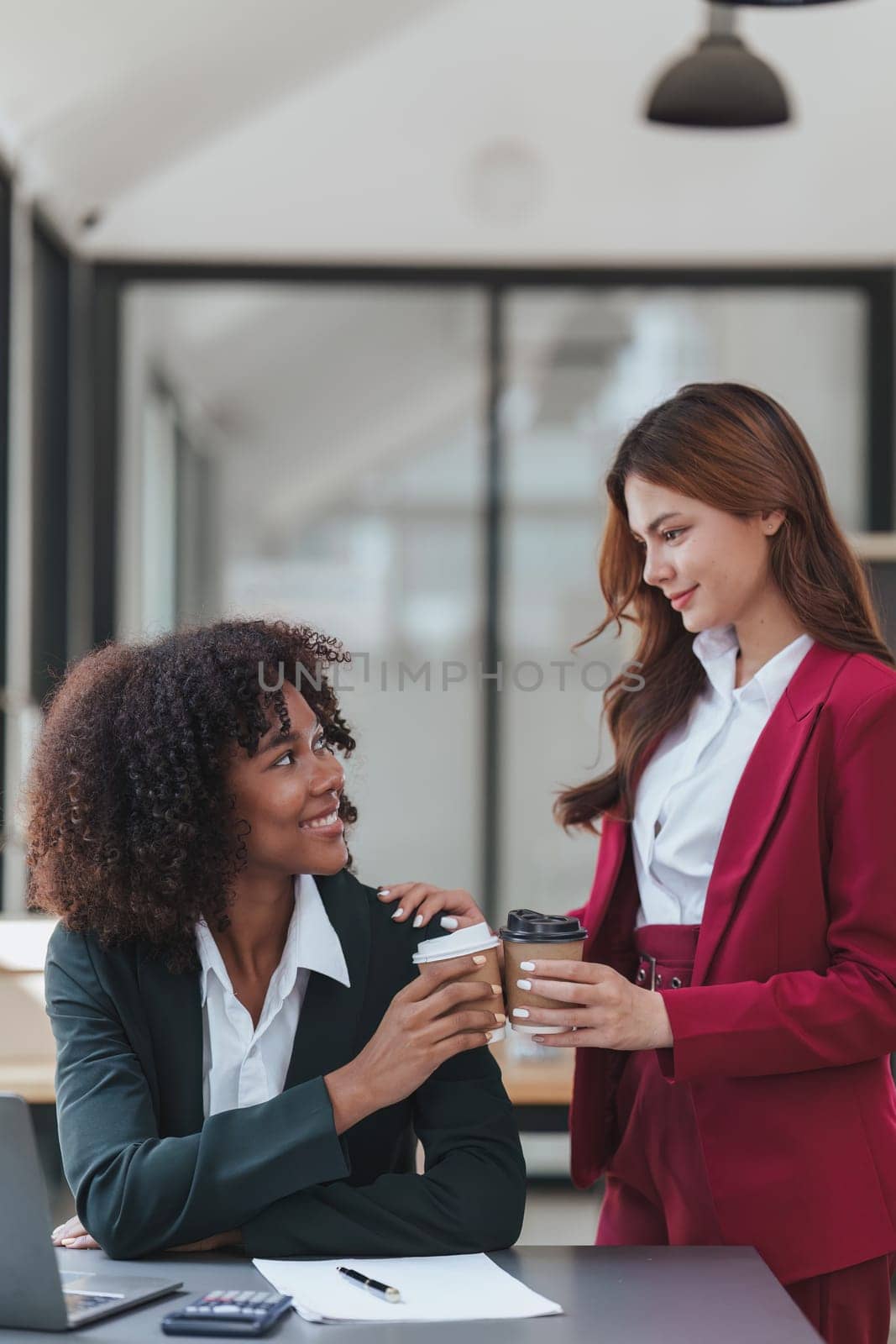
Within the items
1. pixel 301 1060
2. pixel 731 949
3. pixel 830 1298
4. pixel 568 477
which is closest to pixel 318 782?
pixel 301 1060

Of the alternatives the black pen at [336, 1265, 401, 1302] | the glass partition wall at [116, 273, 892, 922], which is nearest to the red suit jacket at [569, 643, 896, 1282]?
the black pen at [336, 1265, 401, 1302]

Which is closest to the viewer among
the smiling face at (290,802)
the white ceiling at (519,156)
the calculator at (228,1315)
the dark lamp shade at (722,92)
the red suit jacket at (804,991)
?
the calculator at (228,1315)

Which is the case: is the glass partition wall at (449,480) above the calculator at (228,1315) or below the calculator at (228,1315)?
above

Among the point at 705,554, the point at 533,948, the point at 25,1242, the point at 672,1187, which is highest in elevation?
the point at 705,554

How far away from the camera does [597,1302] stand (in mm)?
1418

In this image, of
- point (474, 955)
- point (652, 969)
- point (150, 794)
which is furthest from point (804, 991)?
point (150, 794)

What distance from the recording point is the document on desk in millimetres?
1376

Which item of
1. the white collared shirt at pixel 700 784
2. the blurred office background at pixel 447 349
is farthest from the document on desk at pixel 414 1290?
the blurred office background at pixel 447 349

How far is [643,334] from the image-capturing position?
516cm

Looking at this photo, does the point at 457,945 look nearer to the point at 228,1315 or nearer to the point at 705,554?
the point at 228,1315

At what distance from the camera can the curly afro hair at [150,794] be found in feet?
5.67

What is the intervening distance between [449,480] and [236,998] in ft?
Result: 11.9

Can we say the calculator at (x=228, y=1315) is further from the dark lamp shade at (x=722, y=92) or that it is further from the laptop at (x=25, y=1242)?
the dark lamp shade at (x=722, y=92)

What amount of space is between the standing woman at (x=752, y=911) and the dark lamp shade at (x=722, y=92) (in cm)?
204
